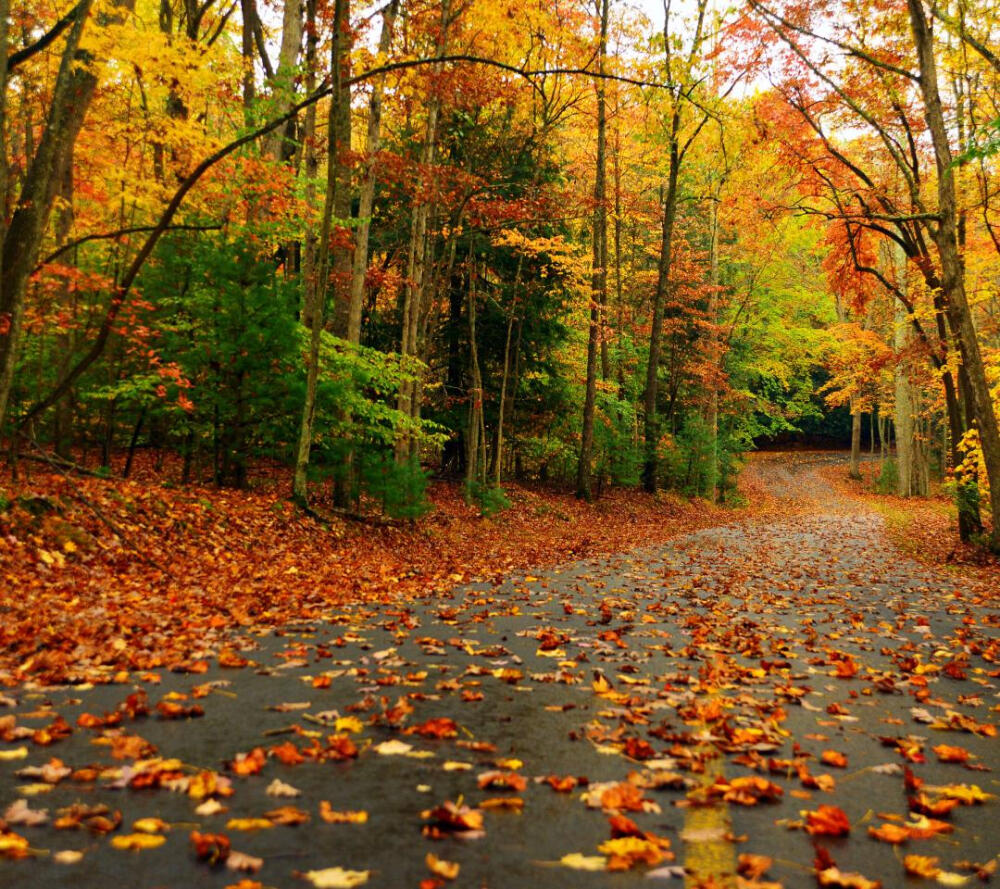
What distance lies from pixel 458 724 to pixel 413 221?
13118mm

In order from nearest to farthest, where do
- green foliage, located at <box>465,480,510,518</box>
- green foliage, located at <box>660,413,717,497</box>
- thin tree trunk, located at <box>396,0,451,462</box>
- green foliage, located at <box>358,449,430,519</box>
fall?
green foliage, located at <box>358,449,430,519</box> → thin tree trunk, located at <box>396,0,451,462</box> → green foliage, located at <box>465,480,510,518</box> → green foliage, located at <box>660,413,717,497</box>

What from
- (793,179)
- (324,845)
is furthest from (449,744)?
(793,179)

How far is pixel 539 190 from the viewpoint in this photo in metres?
19.5

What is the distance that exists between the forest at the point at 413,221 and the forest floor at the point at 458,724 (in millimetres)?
3210

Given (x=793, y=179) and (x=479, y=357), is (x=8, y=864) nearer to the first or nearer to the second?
(x=479, y=357)

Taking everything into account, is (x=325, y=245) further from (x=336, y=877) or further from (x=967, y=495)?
(x=967, y=495)

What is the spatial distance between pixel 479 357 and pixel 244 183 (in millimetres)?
10176

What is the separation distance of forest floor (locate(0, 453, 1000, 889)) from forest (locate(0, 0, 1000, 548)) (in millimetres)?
3210

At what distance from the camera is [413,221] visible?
49.2 feet

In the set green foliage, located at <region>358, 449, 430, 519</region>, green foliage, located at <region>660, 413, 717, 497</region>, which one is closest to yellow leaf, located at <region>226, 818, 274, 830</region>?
green foliage, located at <region>358, 449, 430, 519</region>

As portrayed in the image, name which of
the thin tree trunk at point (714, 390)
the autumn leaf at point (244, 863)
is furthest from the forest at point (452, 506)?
the thin tree trunk at point (714, 390)

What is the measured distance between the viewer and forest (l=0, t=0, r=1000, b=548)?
A: 10570 millimetres

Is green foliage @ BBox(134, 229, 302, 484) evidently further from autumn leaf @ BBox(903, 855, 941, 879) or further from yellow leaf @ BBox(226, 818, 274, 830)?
autumn leaf @ BBox(903, 855, 941, 879)

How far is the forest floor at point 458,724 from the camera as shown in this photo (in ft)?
7.91
